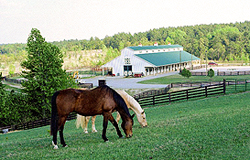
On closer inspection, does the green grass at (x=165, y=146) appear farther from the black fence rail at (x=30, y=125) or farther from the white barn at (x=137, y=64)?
the white barn at (x=137, y=64)

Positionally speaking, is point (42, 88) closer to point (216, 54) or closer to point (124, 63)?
point (124, 63)

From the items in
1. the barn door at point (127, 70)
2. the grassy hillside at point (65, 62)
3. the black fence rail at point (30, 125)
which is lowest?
the black fence rail at point (30, 125)

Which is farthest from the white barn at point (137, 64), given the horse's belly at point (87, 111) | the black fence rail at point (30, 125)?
the horse's belly at point (87, 111)

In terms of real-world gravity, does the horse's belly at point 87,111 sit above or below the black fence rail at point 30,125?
above

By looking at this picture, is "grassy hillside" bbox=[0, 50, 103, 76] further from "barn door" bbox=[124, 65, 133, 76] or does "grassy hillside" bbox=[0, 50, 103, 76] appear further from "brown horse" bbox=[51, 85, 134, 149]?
"brown horse" bbox=[51, 85, 134, 149]

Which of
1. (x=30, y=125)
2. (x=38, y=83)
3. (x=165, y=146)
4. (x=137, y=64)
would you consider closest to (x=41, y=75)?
(x=38, y=83)

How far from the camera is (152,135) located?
8844 millimetres

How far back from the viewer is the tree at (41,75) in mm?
27188

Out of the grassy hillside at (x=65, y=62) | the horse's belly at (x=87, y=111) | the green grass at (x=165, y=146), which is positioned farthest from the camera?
the grassy hillside at (x=65, y=62)

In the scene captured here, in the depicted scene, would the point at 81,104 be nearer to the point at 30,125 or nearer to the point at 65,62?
the point at 30,125

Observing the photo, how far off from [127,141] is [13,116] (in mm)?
19507

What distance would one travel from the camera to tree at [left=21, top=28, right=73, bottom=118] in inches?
1070

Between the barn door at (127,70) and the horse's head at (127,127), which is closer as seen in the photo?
the horse's head at (127,127)

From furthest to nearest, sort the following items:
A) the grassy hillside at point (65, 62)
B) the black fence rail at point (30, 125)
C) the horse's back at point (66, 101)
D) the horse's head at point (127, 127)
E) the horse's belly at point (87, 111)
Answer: the grassy hillside at point (65, 62)
the black fence rail at point (30, 125)
the horse's head at point (127, 127)
the horse's belly at point (87, 111)
the horse's back at point (66, 101)
